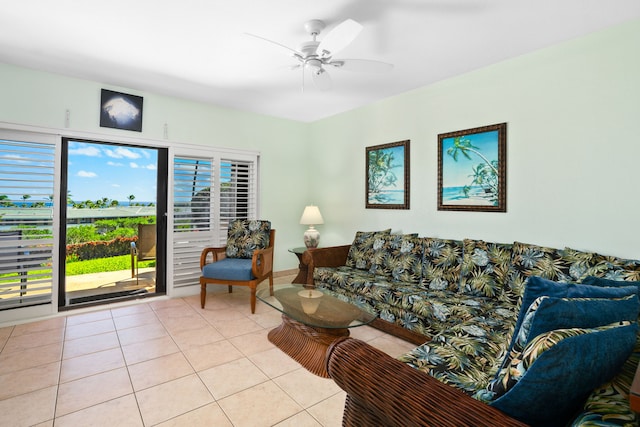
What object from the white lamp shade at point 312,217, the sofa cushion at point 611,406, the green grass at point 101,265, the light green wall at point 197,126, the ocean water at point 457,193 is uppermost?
the light green wall at point 197,126

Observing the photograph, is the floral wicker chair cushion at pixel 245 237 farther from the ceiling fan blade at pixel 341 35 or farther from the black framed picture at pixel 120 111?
the ceiling fan blade at pixel 341 35

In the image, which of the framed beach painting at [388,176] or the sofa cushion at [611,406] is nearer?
the sofa cushion at [611,406]

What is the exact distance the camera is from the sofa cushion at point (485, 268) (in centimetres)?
254

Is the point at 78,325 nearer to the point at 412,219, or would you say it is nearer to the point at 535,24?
the point at 412,219

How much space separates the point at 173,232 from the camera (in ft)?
13.1

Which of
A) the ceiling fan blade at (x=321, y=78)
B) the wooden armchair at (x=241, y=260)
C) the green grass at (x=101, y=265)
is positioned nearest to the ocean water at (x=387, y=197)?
the wooden armchair at (x=241, y=260)

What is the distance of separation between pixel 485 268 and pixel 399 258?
85 centimetres

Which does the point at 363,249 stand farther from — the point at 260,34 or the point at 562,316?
the point at 562,316

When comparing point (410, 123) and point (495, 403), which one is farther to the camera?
point (410, 123)

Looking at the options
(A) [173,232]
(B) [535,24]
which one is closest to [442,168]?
(B) [535,24]

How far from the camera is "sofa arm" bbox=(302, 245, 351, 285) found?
11.8ft

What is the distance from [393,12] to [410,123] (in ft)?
5.32

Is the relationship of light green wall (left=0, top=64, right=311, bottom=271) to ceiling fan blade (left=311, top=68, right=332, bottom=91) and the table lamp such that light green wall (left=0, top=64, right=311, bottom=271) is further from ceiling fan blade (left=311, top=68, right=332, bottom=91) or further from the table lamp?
ceiling fan blade (left=311, top=68, right=332, bottom=91)

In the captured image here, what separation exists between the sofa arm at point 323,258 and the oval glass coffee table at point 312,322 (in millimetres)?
674
